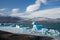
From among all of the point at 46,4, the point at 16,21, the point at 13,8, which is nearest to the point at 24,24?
the point at 16,21

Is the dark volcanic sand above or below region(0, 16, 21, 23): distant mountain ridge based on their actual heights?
below

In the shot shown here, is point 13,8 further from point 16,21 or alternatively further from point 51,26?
point 51,26

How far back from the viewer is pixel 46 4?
385 cm

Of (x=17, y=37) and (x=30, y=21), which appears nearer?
(x=17, y=37)

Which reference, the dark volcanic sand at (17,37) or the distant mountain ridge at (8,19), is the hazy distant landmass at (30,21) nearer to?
the distant mountain ridge at (8,19)

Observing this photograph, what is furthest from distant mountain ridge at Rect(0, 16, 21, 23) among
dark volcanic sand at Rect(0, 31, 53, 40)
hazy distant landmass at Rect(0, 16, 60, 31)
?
dark volcanic sand at Rect(0, 31, 53, 40)

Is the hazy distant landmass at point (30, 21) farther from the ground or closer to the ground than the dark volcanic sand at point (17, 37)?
farther from the ground

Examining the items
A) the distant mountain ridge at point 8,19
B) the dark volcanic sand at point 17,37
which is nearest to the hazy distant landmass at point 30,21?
the distant mountain ridge at point 8,19

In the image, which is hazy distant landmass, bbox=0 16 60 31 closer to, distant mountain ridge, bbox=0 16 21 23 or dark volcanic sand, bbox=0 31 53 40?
distant mountain ridge, bbox=0 16 21 23

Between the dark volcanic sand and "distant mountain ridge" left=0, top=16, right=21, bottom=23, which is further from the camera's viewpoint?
"distant mountain ridge" left=0, top=16, right=21, bottom=23

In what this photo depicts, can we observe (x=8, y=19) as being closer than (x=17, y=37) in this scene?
No

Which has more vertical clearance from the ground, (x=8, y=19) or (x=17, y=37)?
(x=8, y=19)

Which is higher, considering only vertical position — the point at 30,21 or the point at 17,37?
the point at 30,21

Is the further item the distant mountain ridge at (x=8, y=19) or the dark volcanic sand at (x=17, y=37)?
the distant mountain ridge at (x=8, y=19)
